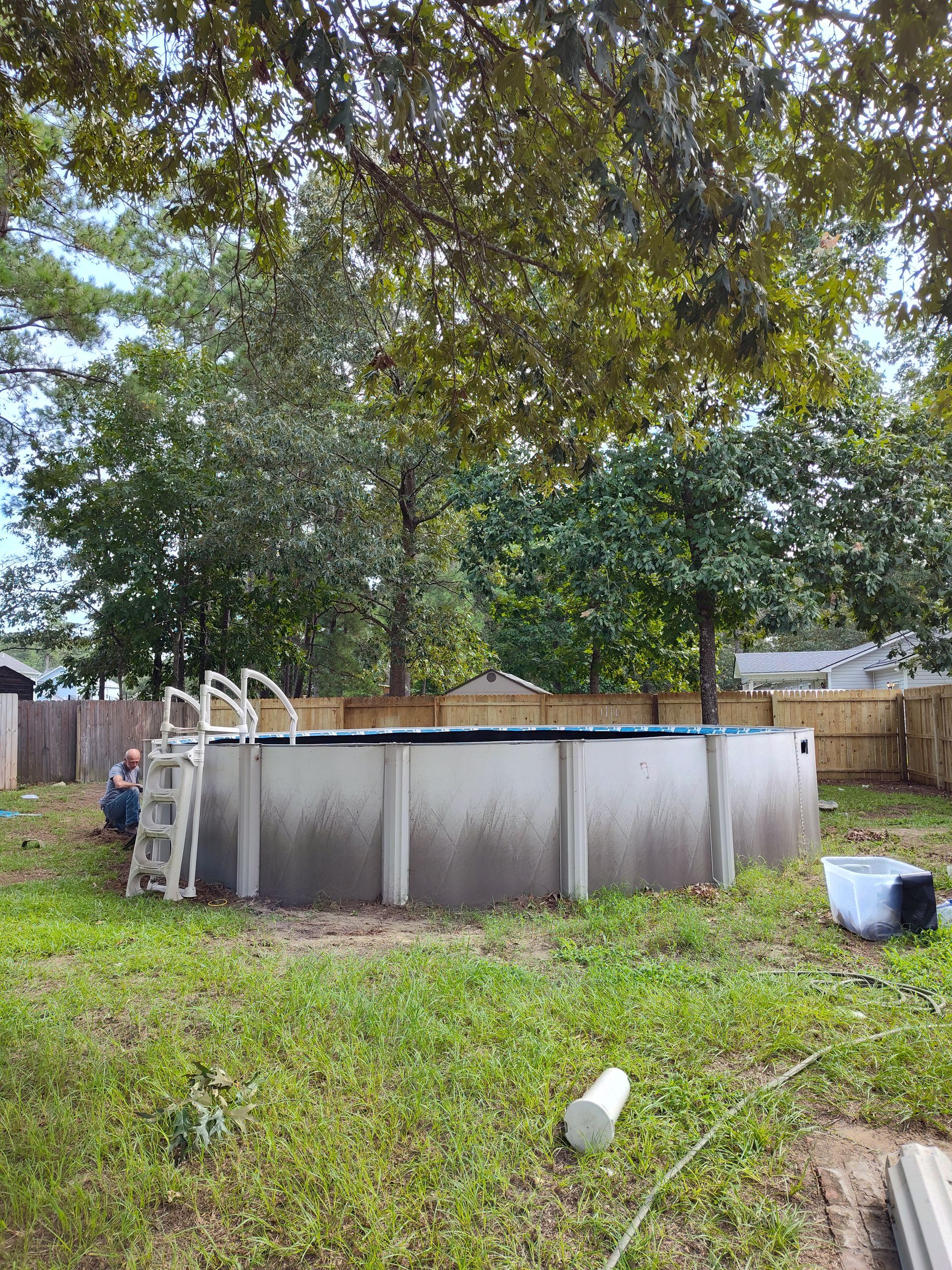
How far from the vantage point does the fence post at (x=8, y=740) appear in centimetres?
1318

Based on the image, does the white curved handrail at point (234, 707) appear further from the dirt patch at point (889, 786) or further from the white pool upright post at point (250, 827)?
the dirt patch at point (889, 786)

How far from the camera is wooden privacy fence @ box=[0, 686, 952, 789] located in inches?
550

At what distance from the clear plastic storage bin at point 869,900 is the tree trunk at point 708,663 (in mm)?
9103

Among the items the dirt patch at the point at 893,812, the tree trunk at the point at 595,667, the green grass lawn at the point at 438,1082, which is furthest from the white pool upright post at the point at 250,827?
the tree trunk at the point at 595,667

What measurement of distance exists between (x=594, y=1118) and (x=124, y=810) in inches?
255

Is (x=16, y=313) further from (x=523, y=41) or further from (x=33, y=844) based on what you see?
(x=523, y=41)

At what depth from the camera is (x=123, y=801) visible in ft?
25.7

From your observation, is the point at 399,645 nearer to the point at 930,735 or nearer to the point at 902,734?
the point at 902,734

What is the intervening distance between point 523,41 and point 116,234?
7.50 metres

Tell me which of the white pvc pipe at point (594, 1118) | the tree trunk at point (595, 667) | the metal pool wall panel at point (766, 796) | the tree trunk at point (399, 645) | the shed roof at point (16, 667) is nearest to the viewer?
the white pvc pipe at point (594, 1118)

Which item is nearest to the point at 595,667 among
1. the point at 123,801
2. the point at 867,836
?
the point at 867,836

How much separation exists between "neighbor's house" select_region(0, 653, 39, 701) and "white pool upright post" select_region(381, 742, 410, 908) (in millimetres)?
23399

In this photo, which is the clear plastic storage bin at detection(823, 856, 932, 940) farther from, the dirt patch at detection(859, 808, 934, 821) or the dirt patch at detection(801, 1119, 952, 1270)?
the dirt patch at detection(859, 808, 934, 821)

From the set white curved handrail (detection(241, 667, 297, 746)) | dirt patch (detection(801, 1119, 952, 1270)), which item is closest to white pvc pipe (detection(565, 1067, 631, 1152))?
dirt patch (detection(801, 1119, 952, 1270))
